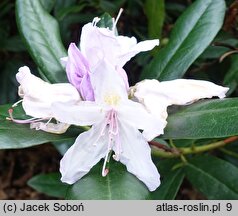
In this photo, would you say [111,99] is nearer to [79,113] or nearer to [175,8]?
[79,113]

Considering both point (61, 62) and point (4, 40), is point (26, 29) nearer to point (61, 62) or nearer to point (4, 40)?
point (61, 62)

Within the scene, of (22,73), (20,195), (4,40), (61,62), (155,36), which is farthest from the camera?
(20,195)

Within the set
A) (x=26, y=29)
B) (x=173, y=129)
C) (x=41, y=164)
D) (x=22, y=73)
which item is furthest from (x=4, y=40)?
(x=173, y=129)

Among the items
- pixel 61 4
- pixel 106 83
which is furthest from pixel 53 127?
pixel 61 4

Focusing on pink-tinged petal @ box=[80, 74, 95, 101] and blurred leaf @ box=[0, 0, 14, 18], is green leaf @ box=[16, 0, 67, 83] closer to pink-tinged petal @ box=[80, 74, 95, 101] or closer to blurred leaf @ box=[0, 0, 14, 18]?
pink-tinged petal @ box=[80, 74, 95, 101]

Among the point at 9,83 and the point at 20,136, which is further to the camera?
the point at 9,83
